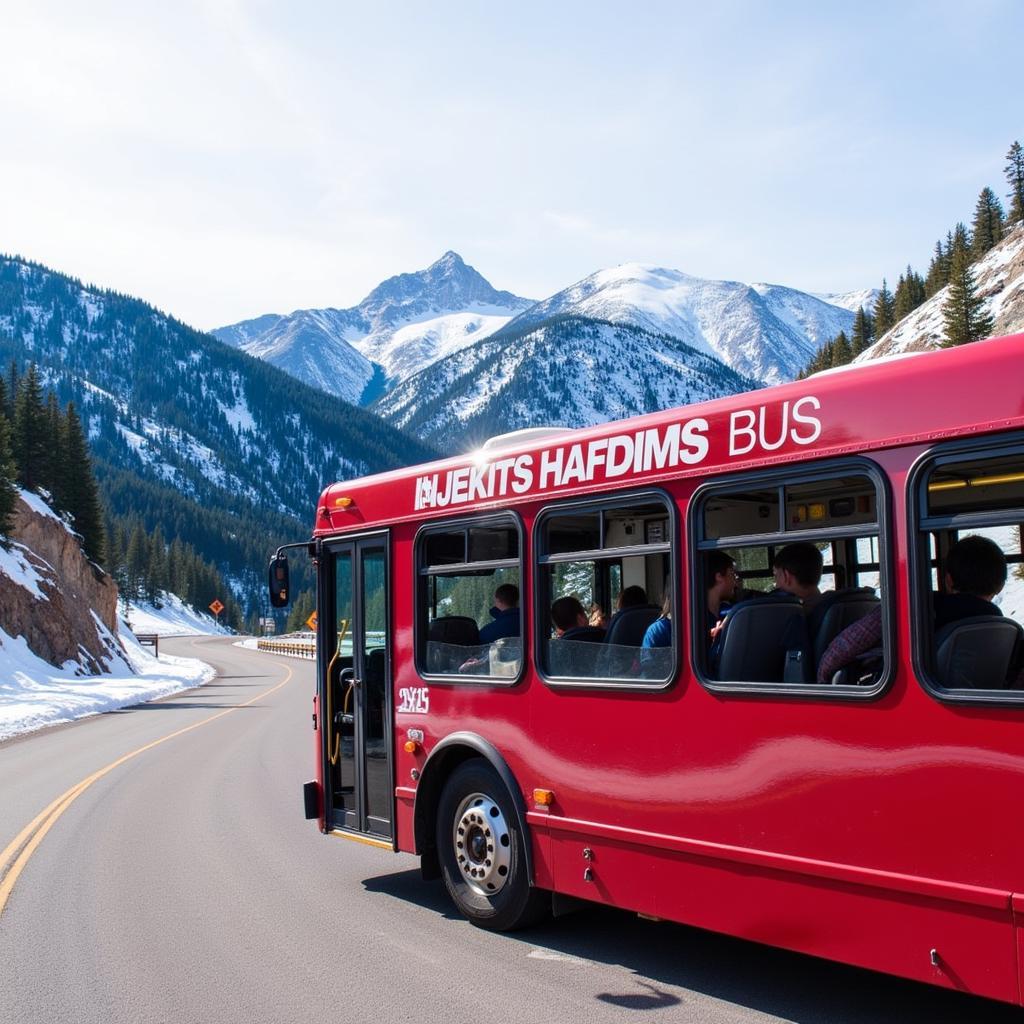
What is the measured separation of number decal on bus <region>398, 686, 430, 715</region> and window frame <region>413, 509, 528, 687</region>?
0.10 m

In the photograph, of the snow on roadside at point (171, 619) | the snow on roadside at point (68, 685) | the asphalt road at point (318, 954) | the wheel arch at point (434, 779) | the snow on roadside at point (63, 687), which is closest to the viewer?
the asphalt road at point (318, 954)

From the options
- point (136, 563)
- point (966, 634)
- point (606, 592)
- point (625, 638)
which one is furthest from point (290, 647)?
point (966, 634)

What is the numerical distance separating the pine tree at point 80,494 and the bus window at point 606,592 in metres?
60.2

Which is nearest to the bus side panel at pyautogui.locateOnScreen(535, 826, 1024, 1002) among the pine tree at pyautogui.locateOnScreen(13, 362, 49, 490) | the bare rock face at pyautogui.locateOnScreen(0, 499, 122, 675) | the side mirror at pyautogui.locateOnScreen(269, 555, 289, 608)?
the side mirror at pyautogui.locateOnScreen(269, 555, 289, 608)

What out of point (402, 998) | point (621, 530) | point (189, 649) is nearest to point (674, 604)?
point (621, 530)

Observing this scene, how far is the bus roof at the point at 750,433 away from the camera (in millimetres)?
4387

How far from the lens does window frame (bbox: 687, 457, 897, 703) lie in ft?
15.0

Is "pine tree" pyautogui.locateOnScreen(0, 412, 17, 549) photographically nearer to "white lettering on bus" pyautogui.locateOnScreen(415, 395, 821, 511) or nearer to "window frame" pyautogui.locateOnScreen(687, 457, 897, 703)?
"white lettering on bus" pyautogui.locateOnScreen(415, 395, 821, 511)

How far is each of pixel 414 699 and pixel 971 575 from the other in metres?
3.90

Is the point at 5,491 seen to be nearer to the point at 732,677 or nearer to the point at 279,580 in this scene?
the point at 279,580

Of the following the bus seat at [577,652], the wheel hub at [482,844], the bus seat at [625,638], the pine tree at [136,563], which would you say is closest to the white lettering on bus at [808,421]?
the bus seat at [625,638]

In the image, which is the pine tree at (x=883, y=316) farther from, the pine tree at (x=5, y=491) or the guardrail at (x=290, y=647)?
the pine tree at (x=5, y=491)

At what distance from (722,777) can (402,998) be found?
1890mm

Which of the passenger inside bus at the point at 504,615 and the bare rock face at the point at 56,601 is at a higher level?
the bare rock face at the point at 56,601
